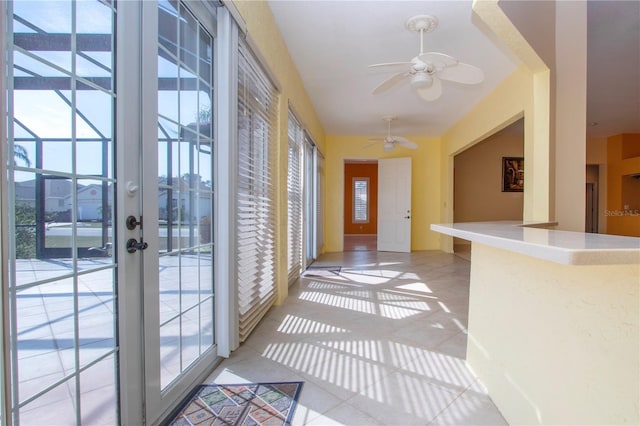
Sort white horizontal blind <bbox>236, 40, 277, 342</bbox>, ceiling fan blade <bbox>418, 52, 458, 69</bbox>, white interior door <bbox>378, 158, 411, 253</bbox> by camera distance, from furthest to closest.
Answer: white interior door <bbox>378, 158, 411, 253</bbox> < ceiling fan blade <bbox>418, 52, 458, 69</bbox> < white horizontal blind <bbox>236, 40, 277, 342</bbox>

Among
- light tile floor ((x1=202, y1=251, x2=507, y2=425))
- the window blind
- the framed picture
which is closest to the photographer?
light tile floor ((x1=202, y1=251, x2=507, y2=425))

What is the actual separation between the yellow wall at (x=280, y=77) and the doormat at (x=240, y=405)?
1.53 m

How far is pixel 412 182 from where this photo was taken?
7.44 metres

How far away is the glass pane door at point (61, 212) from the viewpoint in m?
0.88

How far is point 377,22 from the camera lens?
9.50 ft

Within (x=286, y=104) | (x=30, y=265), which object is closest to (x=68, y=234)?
(x=30, y=265)

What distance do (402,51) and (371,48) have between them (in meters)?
0.34

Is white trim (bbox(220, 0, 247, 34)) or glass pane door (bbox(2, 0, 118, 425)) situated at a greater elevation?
white trim (bbox(220, 0, 247, 34))

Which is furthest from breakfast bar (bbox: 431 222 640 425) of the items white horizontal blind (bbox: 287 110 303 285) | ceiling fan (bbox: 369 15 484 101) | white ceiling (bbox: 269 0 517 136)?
white horizontal blind (bbox: 287 110 303 285)

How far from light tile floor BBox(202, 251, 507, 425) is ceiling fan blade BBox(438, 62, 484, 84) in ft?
7.01

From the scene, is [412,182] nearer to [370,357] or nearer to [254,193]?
[254,193]

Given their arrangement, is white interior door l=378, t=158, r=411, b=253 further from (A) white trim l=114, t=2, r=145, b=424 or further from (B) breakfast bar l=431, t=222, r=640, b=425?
(A) white trim l=114, t=2, r=145, b=424

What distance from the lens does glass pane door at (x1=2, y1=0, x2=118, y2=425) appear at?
88 centimetres

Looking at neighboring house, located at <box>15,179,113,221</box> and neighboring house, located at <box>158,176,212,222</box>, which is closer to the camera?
neighboring house, located at <box>15,179,113,221</box>
